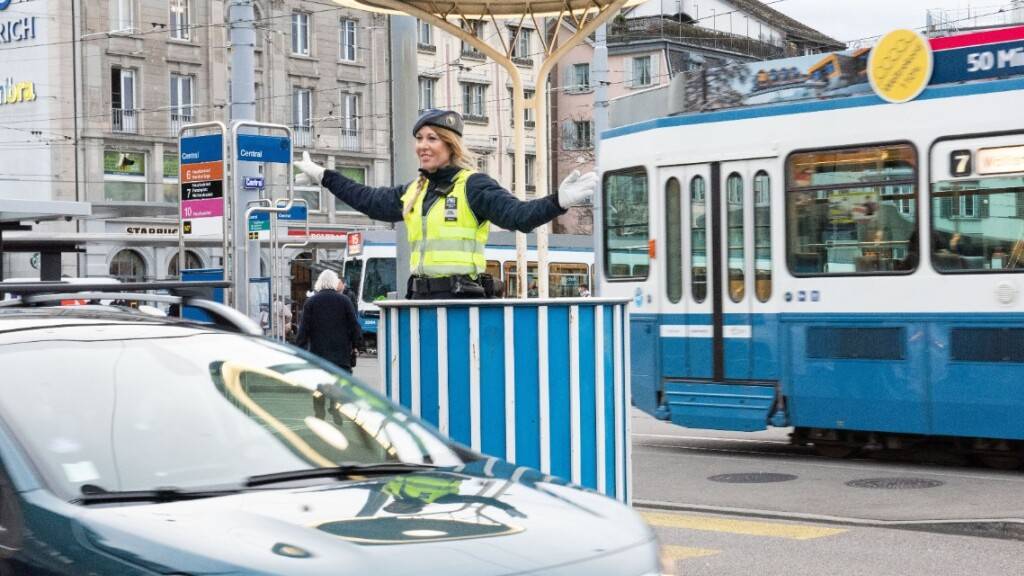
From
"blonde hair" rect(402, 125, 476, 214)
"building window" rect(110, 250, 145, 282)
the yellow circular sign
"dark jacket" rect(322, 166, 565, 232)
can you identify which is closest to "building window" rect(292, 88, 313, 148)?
"building window" rect(110, 250, 145, 282)

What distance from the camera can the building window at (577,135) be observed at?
6844 centimetres

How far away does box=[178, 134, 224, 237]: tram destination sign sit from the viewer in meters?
14.9

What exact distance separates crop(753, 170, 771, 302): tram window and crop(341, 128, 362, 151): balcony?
1849 inches

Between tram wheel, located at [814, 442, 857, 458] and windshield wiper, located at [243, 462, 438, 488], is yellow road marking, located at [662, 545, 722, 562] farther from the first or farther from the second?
tram wheel, located at [814, 442, 857, 458]

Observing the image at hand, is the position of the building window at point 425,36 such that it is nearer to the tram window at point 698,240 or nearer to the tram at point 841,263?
the tram at point 841,263

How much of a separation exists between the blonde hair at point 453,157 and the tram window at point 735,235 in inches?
232

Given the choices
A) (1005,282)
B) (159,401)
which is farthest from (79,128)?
(159,401)

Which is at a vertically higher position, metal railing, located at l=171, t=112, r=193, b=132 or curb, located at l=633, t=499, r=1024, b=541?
metal railing, located at l=171, t=112, r=193, b=132

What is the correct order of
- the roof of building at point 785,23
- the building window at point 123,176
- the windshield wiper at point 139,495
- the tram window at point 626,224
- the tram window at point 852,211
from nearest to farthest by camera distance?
1. the windshield wiper at point 139,495
2. the tram window at point 852,211
3. the tram window at point 626,224
4. the building window at point 123,176
5. the roof of building at point 785,23

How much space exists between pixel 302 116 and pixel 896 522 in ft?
164

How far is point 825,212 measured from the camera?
12773 millimetres

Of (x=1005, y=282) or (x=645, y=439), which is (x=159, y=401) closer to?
(x=1005, y=282)

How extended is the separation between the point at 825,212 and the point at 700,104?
1.58 meters

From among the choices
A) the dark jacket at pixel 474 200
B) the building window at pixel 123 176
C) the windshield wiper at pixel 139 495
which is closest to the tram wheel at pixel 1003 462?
the dark jacket at pixel 474 200
